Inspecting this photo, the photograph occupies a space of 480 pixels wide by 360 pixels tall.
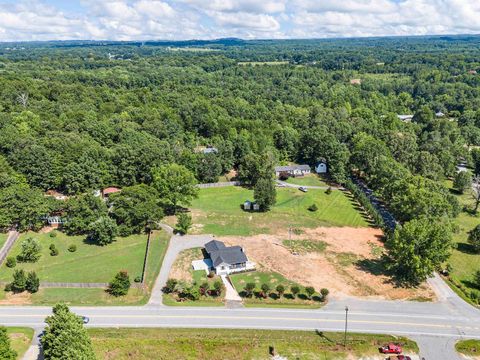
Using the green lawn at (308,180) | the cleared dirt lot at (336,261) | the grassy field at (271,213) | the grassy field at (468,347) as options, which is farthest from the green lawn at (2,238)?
the grassy field at (468,347)

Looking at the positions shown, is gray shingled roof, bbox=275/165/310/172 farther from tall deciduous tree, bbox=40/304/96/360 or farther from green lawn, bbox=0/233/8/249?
tall deciduous tree, bbox=40/304/96/360

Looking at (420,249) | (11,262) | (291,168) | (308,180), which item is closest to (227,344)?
(420,249)

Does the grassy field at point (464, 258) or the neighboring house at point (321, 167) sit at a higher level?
the neighboring house at point (321, 167)

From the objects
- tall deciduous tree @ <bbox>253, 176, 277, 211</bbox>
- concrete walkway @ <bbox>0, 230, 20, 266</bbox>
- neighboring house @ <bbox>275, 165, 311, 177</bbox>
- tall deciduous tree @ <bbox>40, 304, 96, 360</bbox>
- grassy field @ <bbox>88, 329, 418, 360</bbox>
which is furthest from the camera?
neighboring house @ <bbox>275, 165, 311, 177</bbox>

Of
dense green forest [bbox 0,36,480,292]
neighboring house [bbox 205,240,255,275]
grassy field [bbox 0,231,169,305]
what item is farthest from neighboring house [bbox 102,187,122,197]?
neighboring house [bbox 205,240,255,275]

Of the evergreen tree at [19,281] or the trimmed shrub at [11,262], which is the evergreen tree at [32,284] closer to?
the evergreen tree at [19,281]
